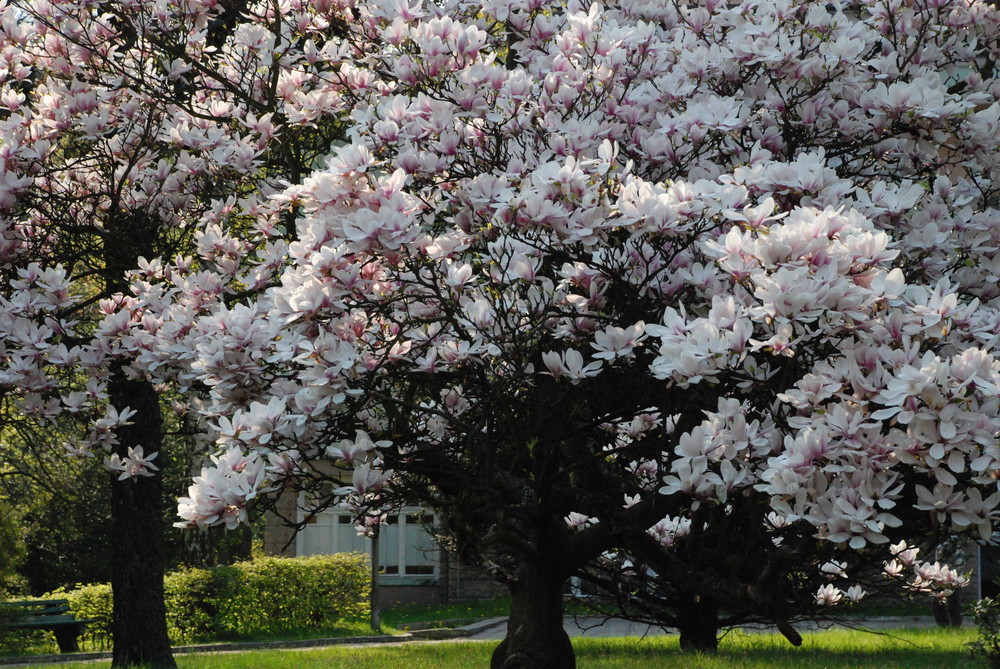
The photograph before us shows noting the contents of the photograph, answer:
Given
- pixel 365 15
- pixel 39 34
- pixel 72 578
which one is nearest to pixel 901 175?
pixel 365 15

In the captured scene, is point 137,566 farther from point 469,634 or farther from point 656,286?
point 469,634

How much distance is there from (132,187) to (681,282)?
509 cm

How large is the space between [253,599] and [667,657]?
10.7m

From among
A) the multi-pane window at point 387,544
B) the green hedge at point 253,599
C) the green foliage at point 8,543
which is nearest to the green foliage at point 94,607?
the green hedge at point 253,599

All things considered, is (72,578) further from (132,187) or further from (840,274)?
(840,274)

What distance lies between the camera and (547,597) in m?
7.77

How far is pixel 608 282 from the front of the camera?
5.31m

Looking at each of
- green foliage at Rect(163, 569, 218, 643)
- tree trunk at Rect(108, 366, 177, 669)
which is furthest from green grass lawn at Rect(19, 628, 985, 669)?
green foliage at Rect(163, 569, 218, 643)

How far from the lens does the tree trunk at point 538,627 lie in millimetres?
7707

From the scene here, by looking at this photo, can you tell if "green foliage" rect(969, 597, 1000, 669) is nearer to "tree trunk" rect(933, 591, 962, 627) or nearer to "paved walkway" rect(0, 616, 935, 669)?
"paved walkway" rect(0, 616, 935, 669)

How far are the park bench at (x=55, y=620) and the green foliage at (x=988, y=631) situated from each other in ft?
42.1

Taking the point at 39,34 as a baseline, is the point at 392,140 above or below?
below

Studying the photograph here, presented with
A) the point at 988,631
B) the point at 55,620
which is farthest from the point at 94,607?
the point at 988,631

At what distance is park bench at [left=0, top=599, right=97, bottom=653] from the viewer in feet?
51.0
